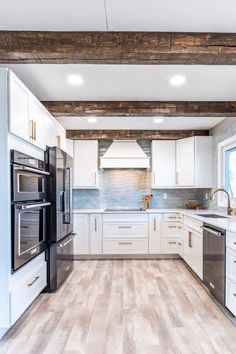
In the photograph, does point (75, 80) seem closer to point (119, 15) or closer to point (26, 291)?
point (119, 15)

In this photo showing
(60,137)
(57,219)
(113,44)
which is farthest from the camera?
(60,137)

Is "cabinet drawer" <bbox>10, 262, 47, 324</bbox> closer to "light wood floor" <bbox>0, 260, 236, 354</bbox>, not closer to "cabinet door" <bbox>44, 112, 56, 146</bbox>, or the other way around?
"light wood floor" <bbox>0, 260, 236, 354</bbox>

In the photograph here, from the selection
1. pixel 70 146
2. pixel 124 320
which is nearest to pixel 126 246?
pixel 70 146

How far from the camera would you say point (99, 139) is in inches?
226

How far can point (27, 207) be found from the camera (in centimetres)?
272

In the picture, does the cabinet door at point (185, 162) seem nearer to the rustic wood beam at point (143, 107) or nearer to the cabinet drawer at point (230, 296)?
the rustic wood beam at point (143, 107)

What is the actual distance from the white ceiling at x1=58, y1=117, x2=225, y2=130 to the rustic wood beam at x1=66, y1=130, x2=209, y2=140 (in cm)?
14

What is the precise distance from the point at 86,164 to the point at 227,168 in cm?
257

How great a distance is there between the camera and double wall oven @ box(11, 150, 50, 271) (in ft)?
8.23

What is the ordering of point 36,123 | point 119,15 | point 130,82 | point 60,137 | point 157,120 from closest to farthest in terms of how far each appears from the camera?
point 119,15 < point 36,123 < point 130,82 < point 60,137 < point 157,120

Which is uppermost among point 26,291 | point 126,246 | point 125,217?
point 125,217

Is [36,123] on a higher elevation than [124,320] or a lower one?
higher

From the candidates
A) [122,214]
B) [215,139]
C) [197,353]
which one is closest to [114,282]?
[122,214]

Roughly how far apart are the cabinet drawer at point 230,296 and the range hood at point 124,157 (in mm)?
3133
